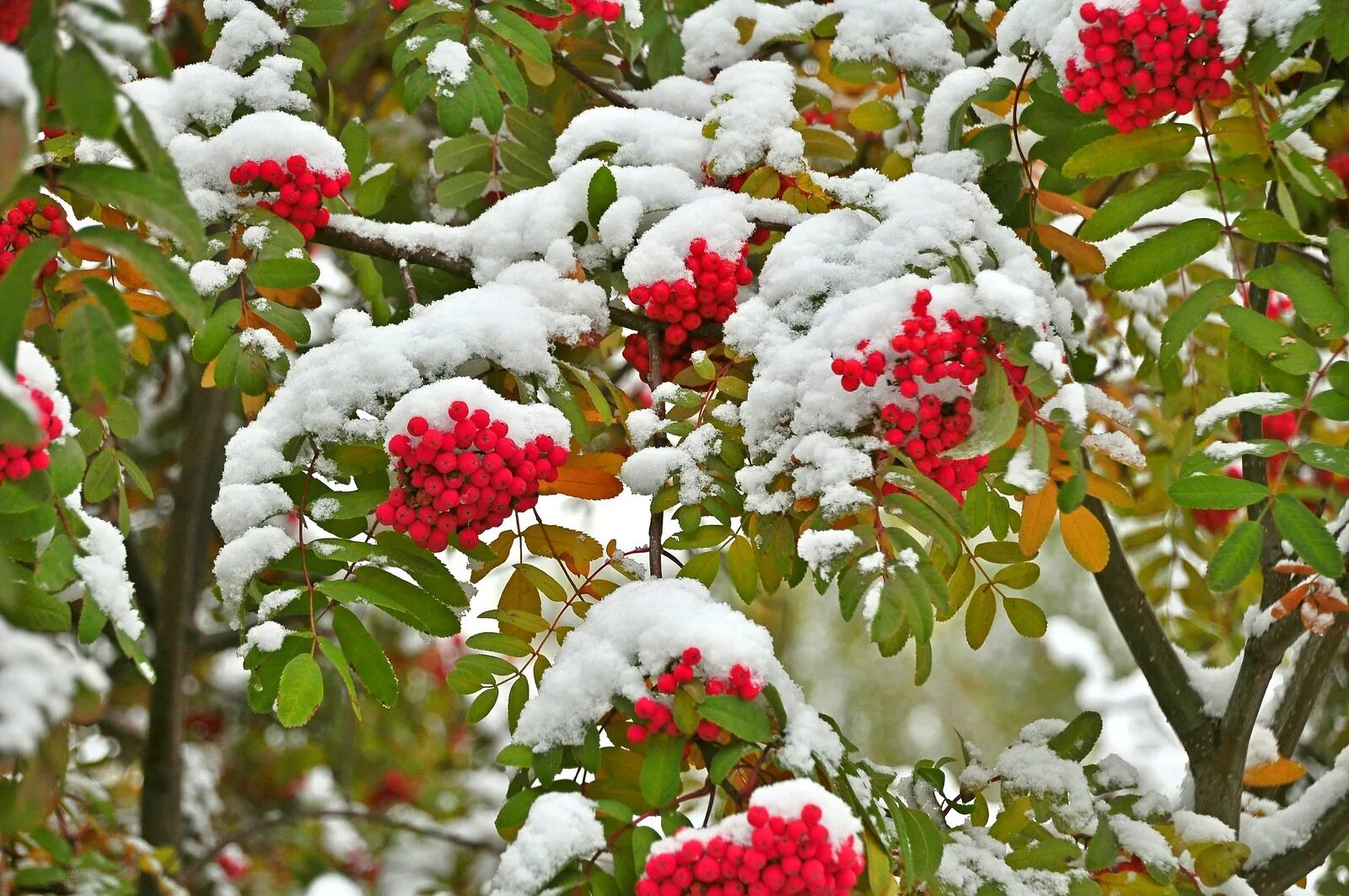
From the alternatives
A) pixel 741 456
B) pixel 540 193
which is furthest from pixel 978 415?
pixel 540 193

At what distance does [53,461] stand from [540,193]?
0.79 m

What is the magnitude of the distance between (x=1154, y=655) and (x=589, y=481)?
3.96 feet

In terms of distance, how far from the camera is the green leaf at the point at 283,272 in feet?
5.15

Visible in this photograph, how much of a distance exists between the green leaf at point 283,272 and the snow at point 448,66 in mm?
341

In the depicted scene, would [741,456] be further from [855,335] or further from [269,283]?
[269,283]

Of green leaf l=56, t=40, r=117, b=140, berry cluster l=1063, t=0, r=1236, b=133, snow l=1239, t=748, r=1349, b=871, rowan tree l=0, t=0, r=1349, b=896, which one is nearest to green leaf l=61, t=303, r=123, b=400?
rowan tree l=0, t=0, r=1349, b=896

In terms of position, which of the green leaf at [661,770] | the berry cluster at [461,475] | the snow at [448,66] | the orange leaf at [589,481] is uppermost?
the snow at [448,66]

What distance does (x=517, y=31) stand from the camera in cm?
178

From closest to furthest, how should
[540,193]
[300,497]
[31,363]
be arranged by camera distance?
1. [31,363]
2. [300,497]
3. [540,193]

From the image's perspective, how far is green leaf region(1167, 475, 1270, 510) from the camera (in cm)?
144

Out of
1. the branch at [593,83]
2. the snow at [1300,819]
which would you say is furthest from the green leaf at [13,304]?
the snow at [1300,819]

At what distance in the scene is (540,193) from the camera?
5.76ft

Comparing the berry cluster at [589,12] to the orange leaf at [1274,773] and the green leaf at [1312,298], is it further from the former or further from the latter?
the orange leaf at [1274,773]

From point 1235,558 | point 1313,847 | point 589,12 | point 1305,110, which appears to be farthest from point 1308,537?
point 589,12
